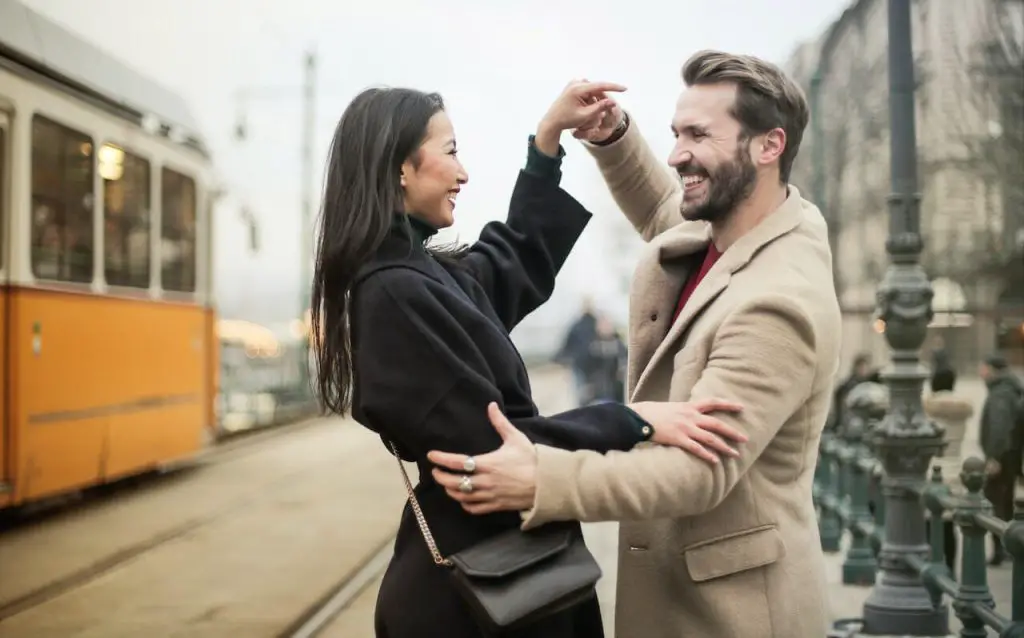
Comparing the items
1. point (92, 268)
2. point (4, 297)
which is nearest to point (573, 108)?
point (4, 297)

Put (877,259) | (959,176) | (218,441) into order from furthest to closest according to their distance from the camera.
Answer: (877,259) < (959,176) < (218,441)

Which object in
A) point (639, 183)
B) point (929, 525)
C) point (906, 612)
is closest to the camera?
point (639, 183)

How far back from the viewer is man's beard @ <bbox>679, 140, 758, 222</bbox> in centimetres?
238

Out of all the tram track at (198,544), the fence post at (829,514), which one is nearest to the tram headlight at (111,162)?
the tram track at (198,544)

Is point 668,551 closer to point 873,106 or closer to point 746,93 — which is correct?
point 746,93

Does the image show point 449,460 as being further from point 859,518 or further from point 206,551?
point 206,551

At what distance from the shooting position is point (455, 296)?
7.20 ft

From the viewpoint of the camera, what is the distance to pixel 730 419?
2152 mm

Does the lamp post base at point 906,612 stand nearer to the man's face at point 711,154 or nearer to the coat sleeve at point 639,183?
the coat sleeve at point 639,183

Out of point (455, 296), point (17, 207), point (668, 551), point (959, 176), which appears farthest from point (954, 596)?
point (959, 176)

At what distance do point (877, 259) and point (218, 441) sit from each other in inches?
779

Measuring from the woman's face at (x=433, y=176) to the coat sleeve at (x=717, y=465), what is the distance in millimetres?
538

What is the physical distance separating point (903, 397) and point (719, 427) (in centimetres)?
488

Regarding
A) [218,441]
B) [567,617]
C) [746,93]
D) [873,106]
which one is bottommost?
[218,441]
